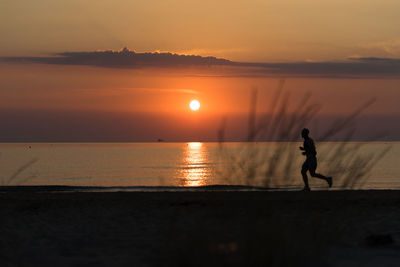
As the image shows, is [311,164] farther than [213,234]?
Yes

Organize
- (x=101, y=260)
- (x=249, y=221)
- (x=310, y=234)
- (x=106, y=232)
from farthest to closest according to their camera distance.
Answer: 1. (x=106, y=232)
2. (x=101, y=260)
3. (x=310, y=234)
4. (x=249, y=221)

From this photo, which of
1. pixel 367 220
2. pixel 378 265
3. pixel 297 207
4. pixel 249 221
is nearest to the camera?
pixel 249 221

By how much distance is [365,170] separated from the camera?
197 inches

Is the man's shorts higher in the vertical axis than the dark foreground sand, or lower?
higher

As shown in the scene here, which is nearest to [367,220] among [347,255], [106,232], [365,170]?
[347,255]

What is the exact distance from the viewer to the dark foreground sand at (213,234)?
4.33m

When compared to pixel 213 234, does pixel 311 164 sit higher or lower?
higher

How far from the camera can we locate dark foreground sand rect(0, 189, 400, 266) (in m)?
4.33

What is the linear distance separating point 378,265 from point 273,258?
1526 millimetres

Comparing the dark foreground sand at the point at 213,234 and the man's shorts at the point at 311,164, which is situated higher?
the man's shorts at the point at 311,164

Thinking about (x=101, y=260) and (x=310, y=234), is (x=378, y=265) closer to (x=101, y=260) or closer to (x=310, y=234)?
(x=310, y=234)

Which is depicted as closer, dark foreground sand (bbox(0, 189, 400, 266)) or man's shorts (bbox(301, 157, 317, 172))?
dark foreground sand (bbox(0, 189, 400, 266))

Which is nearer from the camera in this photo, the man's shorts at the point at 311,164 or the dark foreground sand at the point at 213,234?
the dark foreground sand at the point at 213,234

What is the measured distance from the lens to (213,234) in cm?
437
